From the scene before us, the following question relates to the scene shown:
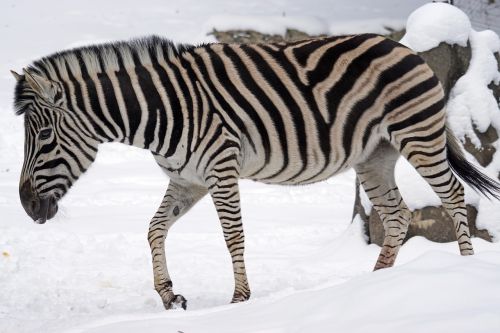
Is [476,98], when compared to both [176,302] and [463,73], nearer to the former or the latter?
[463,73]

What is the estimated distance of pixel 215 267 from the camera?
8.20 metres

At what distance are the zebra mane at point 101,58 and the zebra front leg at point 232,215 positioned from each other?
114 centimetres

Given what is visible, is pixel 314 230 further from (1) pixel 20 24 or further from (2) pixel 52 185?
(1) pixel 20 24

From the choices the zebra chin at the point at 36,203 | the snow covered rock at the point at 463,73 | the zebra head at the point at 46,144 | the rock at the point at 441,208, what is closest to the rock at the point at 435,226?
the rock at the point at 441,208

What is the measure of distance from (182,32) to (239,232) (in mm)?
13501

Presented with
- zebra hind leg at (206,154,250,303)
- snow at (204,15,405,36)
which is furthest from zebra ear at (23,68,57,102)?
snow at (204,15,405,36)

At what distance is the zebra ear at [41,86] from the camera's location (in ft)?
19.8

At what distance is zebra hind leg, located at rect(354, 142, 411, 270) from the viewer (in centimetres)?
693

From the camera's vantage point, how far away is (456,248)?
7.89 m

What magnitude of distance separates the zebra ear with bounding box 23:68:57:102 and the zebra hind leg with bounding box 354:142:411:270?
263cm

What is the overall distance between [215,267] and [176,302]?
159 cm

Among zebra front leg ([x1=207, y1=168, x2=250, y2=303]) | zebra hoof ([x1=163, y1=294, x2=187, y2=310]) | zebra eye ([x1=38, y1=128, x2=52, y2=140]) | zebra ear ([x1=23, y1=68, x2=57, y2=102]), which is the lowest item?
zebra hoof ([x1=163, y1=294, x2=187, y2=310])

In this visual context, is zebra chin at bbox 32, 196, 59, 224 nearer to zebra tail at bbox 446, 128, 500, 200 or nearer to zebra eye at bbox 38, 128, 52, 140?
zebra eye at bbox 38, 128, 52, 140

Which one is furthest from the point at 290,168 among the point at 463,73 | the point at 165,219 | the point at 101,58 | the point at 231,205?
the point at 463,73
